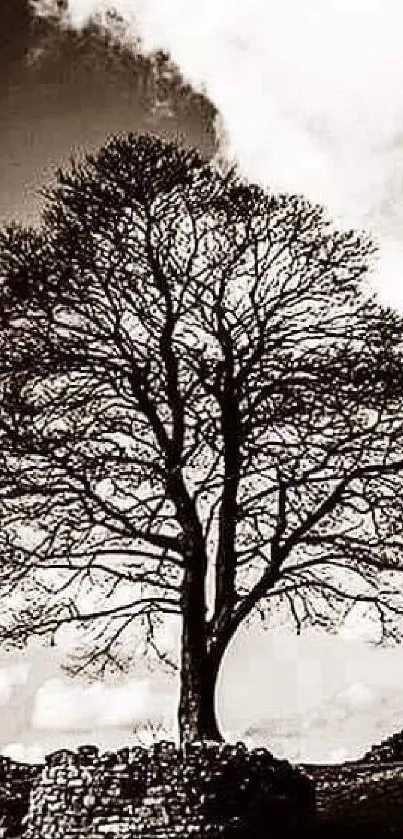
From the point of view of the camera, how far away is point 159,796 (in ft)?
47.6

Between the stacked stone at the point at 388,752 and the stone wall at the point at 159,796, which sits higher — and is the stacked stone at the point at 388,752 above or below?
above

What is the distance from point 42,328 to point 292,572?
581 cm

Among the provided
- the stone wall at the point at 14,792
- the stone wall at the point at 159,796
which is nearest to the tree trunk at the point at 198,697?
the stone wall at the point at 14,792

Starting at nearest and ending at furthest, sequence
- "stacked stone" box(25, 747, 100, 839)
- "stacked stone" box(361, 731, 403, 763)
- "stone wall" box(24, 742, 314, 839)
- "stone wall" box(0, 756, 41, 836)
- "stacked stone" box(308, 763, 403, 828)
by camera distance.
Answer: "stone wall" box(24, 742, 314, 839) → "stacked stone" box(25, 747, 100, 839) → "stone wall" box(0, 756, 41, 836) → "stacked stone" box(308, 763, 403, 828) → "stacked stone" box(361, 731, 403, 763)

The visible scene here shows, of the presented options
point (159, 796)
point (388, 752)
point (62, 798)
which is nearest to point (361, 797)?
point (388, 752)

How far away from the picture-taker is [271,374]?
19.8 m

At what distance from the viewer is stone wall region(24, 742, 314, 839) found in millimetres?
14430

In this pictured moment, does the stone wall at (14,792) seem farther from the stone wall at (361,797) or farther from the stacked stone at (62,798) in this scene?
the stone wall at (361,797)

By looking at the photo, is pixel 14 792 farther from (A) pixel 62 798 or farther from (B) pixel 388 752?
(B) pixel 388 752

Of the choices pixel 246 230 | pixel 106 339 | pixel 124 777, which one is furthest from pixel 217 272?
pixel 124 777

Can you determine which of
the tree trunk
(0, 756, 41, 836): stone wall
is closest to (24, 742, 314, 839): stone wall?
(0, 756, 41, 836): stone wall

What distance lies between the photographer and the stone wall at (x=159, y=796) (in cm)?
1443

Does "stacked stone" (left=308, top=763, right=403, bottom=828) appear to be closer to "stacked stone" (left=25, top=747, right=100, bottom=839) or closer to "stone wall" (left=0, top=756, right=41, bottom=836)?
"stacked stone" (left=25, top=747, right=100, bottom=839)

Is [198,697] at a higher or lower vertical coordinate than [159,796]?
higher
